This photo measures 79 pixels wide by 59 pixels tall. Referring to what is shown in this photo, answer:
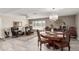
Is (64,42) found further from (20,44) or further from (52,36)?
(20,44)

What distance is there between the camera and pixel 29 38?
6.73 ft

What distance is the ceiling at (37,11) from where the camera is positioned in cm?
196

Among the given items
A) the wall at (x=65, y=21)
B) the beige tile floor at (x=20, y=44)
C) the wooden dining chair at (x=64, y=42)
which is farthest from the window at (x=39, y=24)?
the wooden dining chair at (x=64, y=42)

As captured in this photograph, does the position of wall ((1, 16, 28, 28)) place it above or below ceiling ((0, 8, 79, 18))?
below

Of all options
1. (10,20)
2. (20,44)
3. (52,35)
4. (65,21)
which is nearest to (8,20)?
(10,20)

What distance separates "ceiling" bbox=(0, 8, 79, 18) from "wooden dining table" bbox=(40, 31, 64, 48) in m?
0.37

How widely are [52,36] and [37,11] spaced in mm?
567

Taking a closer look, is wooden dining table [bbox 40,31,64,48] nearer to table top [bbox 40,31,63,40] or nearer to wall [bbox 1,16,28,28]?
table top [bbox 40,31,63,40]

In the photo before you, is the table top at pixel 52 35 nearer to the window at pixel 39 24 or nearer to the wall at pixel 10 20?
the window at pixel 39 24

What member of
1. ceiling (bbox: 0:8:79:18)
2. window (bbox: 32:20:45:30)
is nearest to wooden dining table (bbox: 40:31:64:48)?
window (bbox: 32:20:45:30)

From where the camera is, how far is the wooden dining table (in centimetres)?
201
